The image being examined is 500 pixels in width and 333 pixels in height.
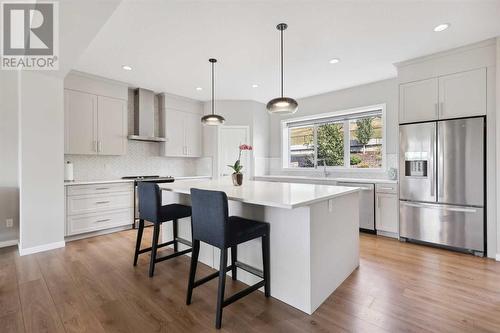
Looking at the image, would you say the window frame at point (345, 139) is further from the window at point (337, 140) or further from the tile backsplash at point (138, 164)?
the tile backsplash at point (138, 164)

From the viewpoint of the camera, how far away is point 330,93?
529 centimetres

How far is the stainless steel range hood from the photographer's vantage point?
495cm

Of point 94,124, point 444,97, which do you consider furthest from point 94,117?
point 444,97

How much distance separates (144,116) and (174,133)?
2.32ft

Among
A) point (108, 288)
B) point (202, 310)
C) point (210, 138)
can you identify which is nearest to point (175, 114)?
point (210, 138)

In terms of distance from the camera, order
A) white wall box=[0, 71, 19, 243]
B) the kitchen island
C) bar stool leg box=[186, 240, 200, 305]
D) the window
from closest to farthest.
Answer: the kitchen island
bar stool leg box=[186, 240, 200, 305]
white wall box=[0, 71, 19, 243]
the window

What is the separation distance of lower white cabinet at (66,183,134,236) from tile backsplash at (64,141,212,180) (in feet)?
2.02

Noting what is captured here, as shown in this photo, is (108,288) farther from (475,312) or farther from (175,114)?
(175,114)

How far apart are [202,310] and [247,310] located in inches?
14.1

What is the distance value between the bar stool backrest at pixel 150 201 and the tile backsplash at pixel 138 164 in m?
2.28

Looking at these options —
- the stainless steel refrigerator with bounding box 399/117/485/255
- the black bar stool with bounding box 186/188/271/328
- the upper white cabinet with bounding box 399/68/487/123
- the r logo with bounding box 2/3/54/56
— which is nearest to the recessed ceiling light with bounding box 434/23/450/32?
the upper white cabinet with bounding box 399/68/487/123

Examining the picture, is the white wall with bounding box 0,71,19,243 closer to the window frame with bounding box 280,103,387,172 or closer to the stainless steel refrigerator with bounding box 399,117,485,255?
the window frame with bounding box 280,103,387,172

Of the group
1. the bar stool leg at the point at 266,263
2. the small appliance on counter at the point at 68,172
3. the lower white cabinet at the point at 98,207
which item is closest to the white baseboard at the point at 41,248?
the lower white cabinet at the point at 98,207

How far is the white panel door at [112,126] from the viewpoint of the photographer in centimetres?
440
